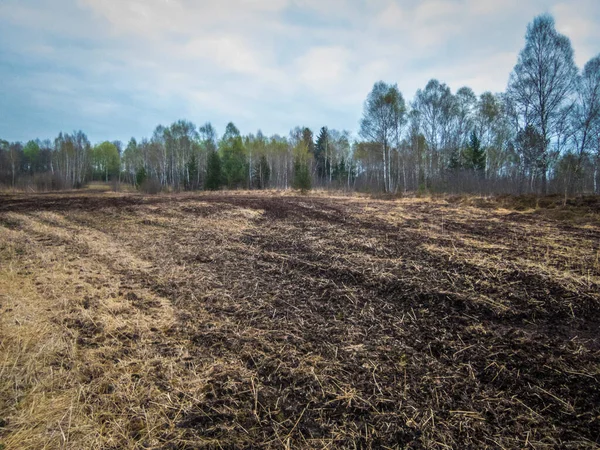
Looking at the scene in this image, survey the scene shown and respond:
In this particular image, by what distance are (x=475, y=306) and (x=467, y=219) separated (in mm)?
5075

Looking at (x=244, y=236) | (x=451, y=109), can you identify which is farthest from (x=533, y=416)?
(x=451, y=109)

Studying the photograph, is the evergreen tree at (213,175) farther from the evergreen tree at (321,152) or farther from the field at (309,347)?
the field at (309,347)

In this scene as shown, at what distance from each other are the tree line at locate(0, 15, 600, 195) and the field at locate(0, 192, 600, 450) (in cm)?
948

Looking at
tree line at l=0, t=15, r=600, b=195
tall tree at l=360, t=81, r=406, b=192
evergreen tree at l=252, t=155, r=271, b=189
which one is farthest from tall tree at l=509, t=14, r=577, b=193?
evergreen tree at l=252, t=155, r=271, b=189

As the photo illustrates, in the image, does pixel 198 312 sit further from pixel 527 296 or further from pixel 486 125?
pixel 486 125

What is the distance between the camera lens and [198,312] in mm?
3068

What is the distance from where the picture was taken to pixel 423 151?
30641 mm

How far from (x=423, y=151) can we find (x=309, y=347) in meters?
32.3

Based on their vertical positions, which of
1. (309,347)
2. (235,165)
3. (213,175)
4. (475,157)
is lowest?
(309,347)

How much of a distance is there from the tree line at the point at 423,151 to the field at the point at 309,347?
373 inches

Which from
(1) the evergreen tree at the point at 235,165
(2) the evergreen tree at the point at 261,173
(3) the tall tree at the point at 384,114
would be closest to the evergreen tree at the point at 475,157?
(3) the tall tree at the point at 384,114

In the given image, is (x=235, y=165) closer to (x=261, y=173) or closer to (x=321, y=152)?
(x=261, y=173)

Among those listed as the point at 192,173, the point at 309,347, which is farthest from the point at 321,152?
the point at 309,347

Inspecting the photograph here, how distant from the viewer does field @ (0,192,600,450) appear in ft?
5.57
